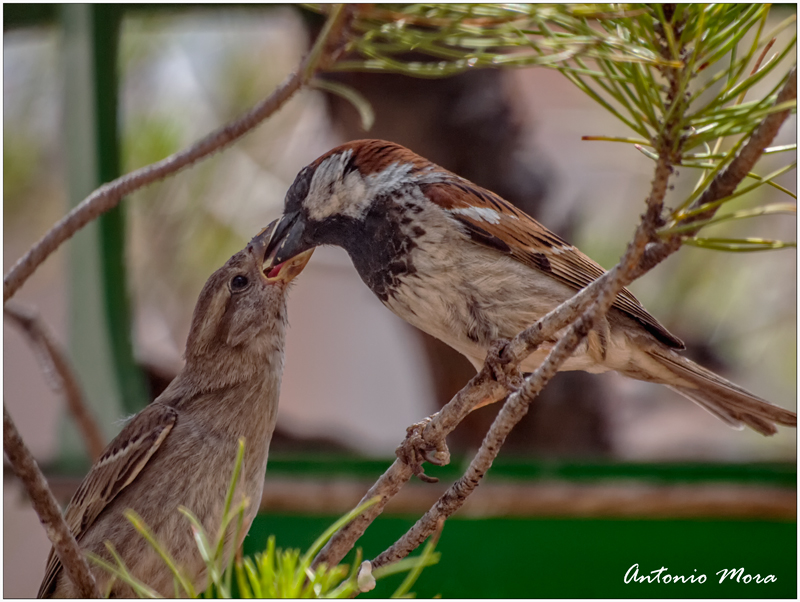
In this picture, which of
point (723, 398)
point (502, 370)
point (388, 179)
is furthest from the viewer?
point (723, 398)

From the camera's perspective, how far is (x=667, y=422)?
8.66 feet

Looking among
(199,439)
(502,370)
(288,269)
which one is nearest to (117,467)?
(199,439)

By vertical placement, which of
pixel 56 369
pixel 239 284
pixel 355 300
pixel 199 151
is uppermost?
pixel 199 151

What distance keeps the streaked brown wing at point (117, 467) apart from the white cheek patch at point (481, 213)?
50 centimetres

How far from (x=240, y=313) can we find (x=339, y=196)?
0.26m

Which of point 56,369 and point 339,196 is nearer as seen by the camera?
point 339,196

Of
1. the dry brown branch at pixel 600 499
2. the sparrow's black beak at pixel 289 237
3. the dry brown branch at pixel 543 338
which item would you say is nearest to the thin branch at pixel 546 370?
the dry brown branch at pixel 543 338

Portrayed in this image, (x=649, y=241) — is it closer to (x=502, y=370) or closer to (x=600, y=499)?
(x=502, y=370)

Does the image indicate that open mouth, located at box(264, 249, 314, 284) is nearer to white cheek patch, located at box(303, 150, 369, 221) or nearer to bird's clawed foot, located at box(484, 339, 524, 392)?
white cheek patch, located at box(303, 150, 369, 221)

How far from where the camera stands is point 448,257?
1062mm

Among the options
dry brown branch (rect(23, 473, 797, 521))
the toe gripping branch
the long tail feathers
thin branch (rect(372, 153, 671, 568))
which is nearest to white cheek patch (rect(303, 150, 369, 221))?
the toe gripping branch

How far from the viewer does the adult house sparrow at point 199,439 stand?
1.02 m

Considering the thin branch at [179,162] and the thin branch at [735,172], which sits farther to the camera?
the thin branch at [179,162]

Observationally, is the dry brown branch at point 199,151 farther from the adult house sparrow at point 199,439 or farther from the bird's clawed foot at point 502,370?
the bird's clawed foot at point 502,370
